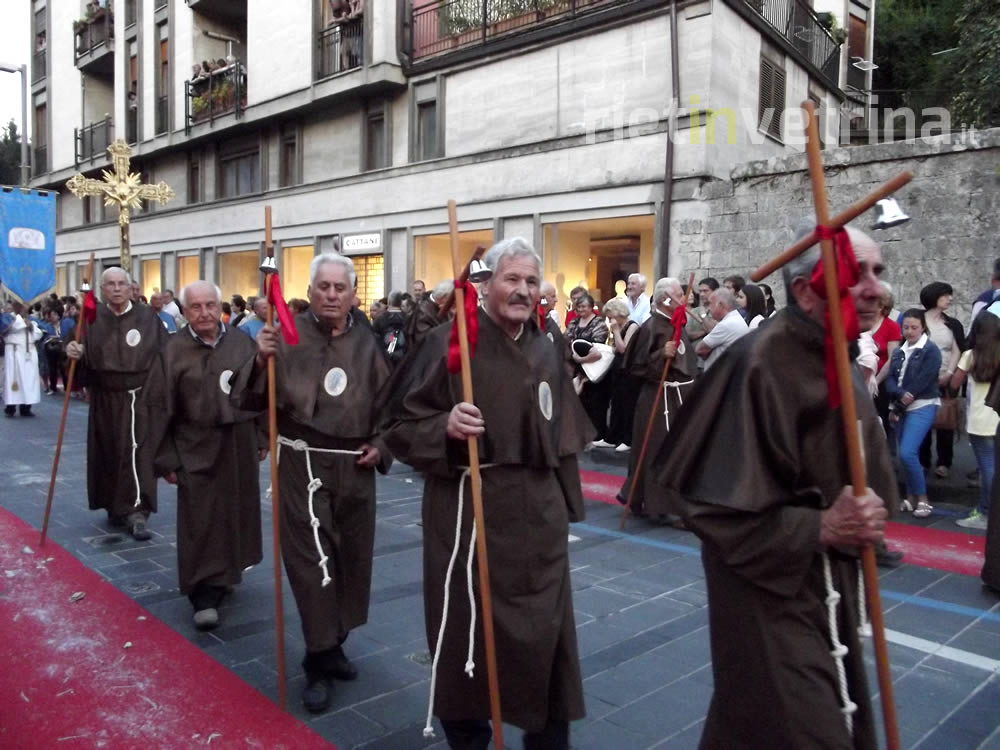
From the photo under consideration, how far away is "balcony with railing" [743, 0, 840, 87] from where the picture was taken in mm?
15500

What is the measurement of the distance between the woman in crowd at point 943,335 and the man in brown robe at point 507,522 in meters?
5.80

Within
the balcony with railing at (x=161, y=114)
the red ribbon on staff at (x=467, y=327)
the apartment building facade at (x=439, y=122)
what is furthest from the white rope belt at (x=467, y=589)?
the balcony with railing at (x=161, y=114)

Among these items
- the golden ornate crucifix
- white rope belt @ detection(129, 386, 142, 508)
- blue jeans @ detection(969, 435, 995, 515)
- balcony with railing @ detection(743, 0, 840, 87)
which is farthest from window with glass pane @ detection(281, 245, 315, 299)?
blue jeans @ detection(969, 435, 995, 515)

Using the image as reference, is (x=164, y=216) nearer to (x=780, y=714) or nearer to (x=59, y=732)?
(x=59, y=732)

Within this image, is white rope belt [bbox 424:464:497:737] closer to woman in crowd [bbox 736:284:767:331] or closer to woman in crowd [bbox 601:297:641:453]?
woman in crowd [bbox 736:284:767:331]

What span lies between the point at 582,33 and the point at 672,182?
11.1 feet

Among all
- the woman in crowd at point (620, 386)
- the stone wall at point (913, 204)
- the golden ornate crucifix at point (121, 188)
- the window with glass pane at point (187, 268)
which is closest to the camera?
the woman in crowd at point (620, 386)

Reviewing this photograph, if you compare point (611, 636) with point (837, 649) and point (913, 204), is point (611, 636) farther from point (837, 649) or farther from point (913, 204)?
point (913, 204)

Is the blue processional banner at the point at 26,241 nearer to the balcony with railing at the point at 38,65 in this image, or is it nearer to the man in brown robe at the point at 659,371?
the man in brown robe at the point at 659,371

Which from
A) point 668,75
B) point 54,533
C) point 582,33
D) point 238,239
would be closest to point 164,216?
point 238,239

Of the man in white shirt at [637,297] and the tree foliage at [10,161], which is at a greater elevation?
the tree foliage at [10,161]

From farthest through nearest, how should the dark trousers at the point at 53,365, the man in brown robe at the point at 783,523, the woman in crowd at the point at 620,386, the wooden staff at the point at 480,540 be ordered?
the dark trousers at the point at 53,365
the woman in crowd at the point at 620,386
the wooden staff at the point at 480,540
the man in brown robe at the point at 783,523

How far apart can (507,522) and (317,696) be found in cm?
139

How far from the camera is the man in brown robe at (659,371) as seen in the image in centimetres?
712
